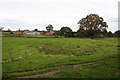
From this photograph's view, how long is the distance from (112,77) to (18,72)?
10570 millimetres

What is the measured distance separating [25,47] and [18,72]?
73.2ft

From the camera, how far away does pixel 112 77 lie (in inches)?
1152

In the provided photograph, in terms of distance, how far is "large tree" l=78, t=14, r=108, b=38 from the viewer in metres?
111

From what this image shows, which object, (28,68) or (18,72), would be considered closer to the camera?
(18,72)

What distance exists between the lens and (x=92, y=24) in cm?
11188

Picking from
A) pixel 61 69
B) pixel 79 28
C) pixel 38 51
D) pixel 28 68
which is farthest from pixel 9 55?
pixel 79 28

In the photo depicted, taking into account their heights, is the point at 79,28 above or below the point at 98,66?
above

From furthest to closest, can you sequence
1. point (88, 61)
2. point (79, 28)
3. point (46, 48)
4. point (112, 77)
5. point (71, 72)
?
1. point (79, 28)
2. point (46, 48)
3. point (88, 61)
4. point (71, 72)
5. point (112, 77)

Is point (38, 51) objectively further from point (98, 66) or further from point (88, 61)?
point (98, 66)

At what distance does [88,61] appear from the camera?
39938mm

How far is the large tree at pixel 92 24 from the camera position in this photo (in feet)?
365

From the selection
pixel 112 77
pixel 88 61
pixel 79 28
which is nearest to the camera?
pixel 112 77

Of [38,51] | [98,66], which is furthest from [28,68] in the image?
[38,51]

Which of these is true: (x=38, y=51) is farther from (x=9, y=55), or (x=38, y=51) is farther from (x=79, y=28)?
(x=79, y=28)
